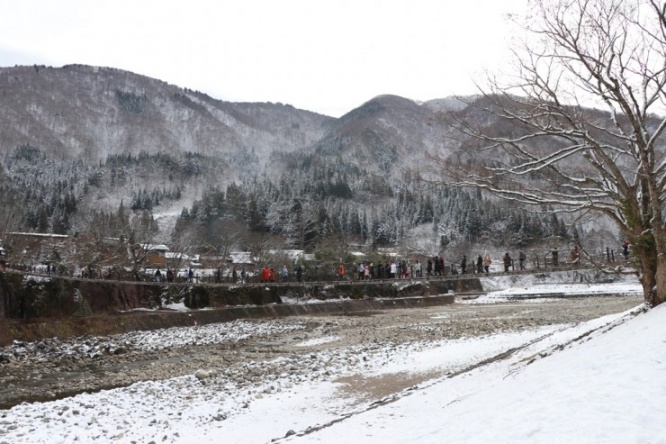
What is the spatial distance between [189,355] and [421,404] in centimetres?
1104

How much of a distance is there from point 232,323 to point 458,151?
21133mm

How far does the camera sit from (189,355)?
1627cm

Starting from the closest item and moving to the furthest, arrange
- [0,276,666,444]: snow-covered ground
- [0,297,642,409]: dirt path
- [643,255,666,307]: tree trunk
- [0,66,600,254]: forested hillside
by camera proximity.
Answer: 1. [0,276,666,444]: snow-covered ground
2. [643,255,666,307]: tree trunk
3. [0,297,642,409]: dirt path
4. [0,66,600,254]: forested hillside

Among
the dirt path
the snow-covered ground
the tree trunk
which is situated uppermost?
the tree trunk

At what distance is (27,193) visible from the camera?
120 metres

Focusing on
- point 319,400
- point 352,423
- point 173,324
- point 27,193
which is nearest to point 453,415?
point 352,423

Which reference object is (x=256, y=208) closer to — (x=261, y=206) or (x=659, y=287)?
(x=261, y=206)

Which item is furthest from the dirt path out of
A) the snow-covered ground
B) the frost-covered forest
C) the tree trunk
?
the frost-covered forest

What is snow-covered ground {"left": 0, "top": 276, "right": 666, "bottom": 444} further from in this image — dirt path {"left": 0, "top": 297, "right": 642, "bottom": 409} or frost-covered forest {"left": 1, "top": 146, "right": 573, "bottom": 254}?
frost-covered forest {"left": 1, "top": 146, "right": 573, "bottom": 254}

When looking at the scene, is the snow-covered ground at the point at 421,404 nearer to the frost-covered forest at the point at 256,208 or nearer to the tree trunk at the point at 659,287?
the tree trunk at the point at 659,287

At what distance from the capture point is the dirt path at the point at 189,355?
11.6 m

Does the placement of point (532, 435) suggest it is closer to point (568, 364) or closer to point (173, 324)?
point (568, 364)

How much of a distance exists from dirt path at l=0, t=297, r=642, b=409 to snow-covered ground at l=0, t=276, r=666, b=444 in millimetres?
929

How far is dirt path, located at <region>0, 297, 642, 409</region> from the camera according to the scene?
11.6 metres
